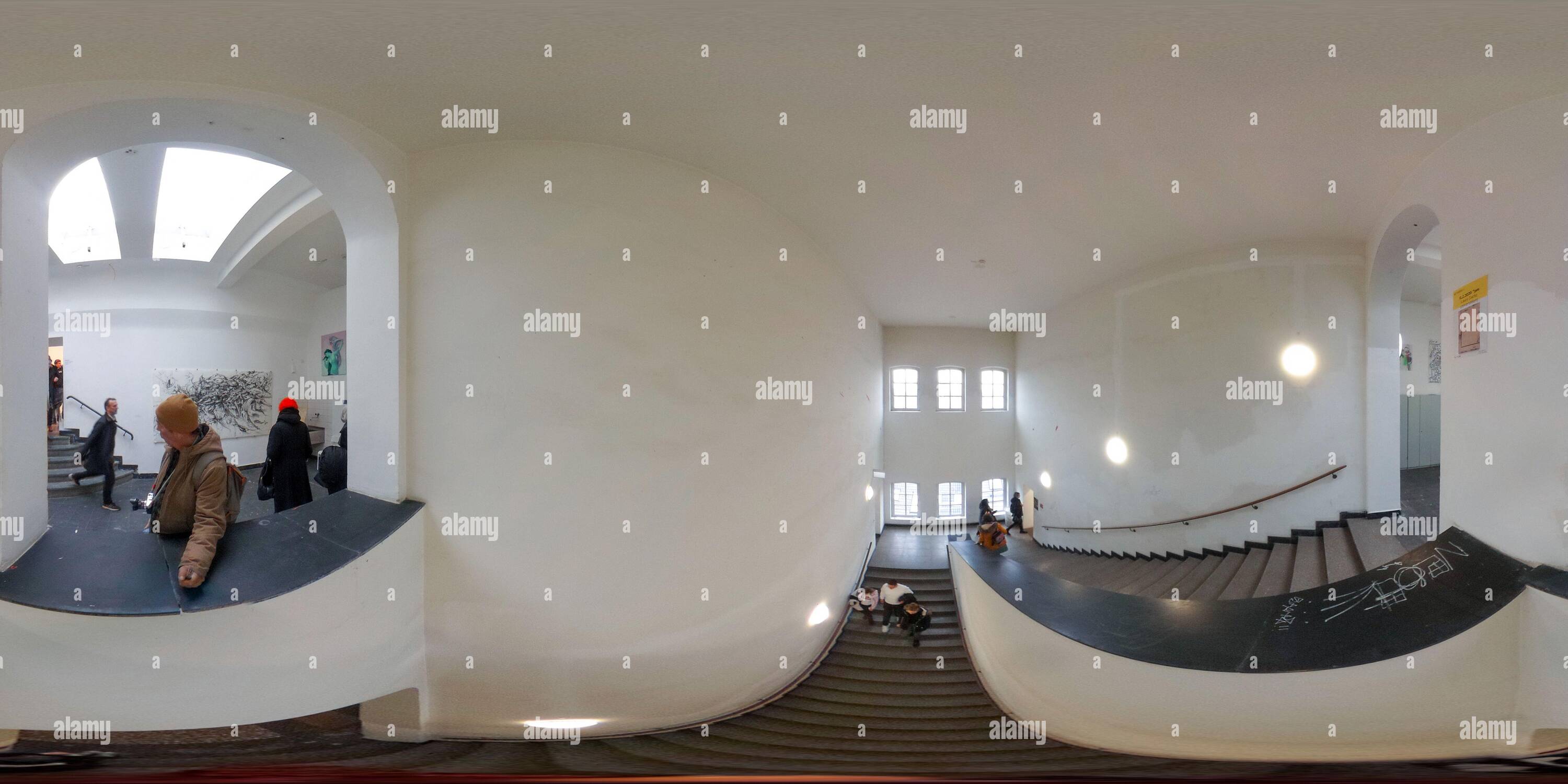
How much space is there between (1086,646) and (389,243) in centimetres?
475

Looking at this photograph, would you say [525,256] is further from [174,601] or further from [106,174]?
[106,174]

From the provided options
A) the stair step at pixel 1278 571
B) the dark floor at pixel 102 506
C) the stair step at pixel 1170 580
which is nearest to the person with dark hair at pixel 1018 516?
the stair step at pixel 1170 580

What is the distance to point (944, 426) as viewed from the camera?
35.2 ft

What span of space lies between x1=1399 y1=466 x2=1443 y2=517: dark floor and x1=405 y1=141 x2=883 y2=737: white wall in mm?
5962

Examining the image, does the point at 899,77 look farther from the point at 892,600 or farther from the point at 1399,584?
the point at 892,600

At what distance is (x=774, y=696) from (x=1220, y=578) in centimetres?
401

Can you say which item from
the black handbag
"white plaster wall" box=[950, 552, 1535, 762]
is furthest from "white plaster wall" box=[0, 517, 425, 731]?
"white plaster wall" box=[950, 552, 1535, 762]

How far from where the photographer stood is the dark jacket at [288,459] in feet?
10.1

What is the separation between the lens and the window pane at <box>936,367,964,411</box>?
424 inches

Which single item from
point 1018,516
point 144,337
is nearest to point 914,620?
point 1018,516

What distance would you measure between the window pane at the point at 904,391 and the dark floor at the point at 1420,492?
6481 mm

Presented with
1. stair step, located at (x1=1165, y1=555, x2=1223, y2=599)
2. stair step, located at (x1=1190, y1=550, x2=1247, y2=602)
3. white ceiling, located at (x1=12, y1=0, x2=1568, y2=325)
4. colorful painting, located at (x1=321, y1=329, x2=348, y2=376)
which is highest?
white ceiling, located at (x1=12, y1=0, x2=1568, y2=325)

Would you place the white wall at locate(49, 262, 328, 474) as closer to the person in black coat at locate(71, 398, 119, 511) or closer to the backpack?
the person in black coat at locate(71, 398, 119, 511)

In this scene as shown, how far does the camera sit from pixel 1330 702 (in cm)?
247
